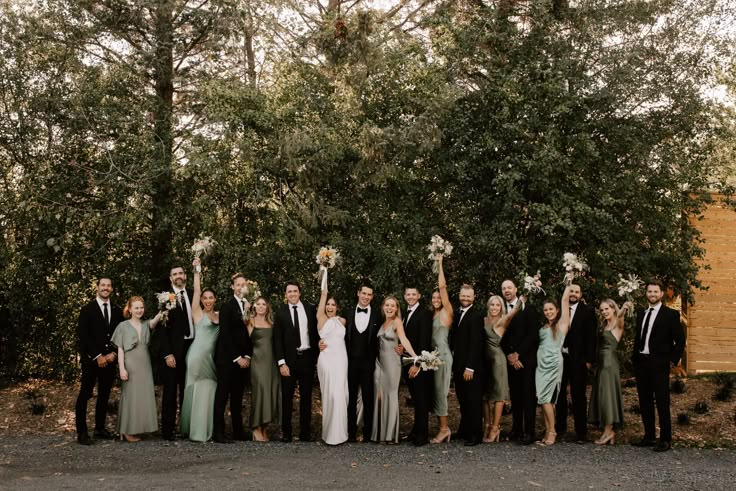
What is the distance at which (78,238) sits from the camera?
1152 cm

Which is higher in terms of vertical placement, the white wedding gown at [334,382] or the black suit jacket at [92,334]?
the black suit jacket at [92,334]

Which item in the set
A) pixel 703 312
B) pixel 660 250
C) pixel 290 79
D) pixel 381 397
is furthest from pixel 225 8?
pixel 703 312

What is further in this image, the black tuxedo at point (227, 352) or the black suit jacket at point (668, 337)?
the black tuxedo at point (227, 352)

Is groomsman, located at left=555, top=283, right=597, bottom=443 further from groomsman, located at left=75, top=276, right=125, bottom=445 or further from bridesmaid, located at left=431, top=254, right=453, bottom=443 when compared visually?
groomsman, located at left=75, top=276, right=125, bottom=445

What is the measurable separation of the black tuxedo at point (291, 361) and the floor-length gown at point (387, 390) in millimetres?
748

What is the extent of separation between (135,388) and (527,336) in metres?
4.35

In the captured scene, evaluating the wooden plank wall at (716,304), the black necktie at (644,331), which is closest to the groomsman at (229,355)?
the black necktie at (644,331)

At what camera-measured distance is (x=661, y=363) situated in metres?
8.12

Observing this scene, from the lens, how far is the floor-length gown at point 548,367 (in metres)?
8.38

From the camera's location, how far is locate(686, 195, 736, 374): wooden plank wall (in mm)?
13219

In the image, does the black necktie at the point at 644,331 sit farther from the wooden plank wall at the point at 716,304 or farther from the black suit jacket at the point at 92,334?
the black suit jacket at the point at 92,334

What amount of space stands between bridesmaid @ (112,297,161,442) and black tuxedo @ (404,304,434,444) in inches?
112

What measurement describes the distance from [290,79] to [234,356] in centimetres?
466

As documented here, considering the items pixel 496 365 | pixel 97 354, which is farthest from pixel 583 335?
pixel 97 354
